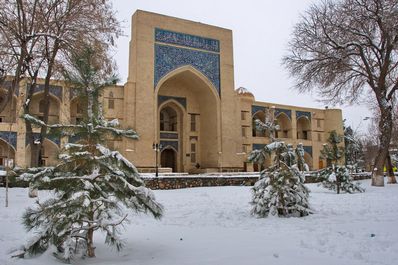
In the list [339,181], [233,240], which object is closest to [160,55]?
[339,181]

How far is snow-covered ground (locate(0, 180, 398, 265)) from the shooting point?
406 cm

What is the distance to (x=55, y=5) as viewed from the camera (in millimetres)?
11289

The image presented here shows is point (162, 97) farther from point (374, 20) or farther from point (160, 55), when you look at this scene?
point (374, 20)

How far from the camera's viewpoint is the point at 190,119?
2973 cm

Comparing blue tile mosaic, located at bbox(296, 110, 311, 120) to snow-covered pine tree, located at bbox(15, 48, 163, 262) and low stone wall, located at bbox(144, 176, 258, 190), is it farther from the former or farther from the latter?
snow-covered pine tree, located at bbox(15, 48, 163, 262)

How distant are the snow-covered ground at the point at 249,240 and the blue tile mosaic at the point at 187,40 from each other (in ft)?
66.7

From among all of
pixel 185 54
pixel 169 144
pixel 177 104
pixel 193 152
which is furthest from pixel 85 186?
pixel 193 152

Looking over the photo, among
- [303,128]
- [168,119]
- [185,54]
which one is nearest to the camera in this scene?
[185,54]

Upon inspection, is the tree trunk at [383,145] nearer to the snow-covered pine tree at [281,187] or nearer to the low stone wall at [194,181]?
the low stone wall at [194,181]

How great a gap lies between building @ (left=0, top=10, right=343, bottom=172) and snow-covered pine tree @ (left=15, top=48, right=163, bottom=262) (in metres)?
18.3

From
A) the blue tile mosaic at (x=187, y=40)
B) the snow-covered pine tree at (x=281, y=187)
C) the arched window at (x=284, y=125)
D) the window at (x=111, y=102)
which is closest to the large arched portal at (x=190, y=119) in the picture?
the blue tile mosaic at (x=187, y=40)

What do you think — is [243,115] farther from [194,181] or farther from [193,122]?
[194,181]

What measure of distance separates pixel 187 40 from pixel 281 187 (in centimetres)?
2103

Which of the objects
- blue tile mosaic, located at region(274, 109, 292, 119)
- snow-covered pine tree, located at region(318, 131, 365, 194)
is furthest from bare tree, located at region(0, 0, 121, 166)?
blue tile mosaic, located at region(274, 109, 292, 119)
